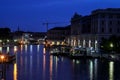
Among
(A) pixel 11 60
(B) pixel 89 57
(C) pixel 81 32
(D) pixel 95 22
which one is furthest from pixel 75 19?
(A) pixel 11 60

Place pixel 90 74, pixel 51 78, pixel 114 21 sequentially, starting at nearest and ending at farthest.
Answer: pixel 51 78 < pixel 90 74 < pixel 114 21

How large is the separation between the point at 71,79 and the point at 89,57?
113ft

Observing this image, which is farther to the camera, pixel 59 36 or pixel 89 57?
pixel 59 36

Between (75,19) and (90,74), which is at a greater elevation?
(75,19)

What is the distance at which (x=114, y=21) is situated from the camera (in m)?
110

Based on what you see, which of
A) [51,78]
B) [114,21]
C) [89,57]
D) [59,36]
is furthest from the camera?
[59,36]

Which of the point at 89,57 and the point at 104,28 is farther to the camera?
the point at 104,28

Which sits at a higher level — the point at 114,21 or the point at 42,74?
the point at 114,21

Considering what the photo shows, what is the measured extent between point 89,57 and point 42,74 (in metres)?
30.7

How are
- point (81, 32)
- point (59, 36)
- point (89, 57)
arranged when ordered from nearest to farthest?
1. point (89, 57)
2. point (81, 32)
3. point (59, 36)

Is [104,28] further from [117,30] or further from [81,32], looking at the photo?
[81,32]

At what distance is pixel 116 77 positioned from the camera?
49.9 metres

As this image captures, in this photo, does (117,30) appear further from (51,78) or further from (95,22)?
(51,78)

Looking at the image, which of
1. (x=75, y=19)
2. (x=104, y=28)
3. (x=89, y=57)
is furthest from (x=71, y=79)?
(x=75, y=19)
